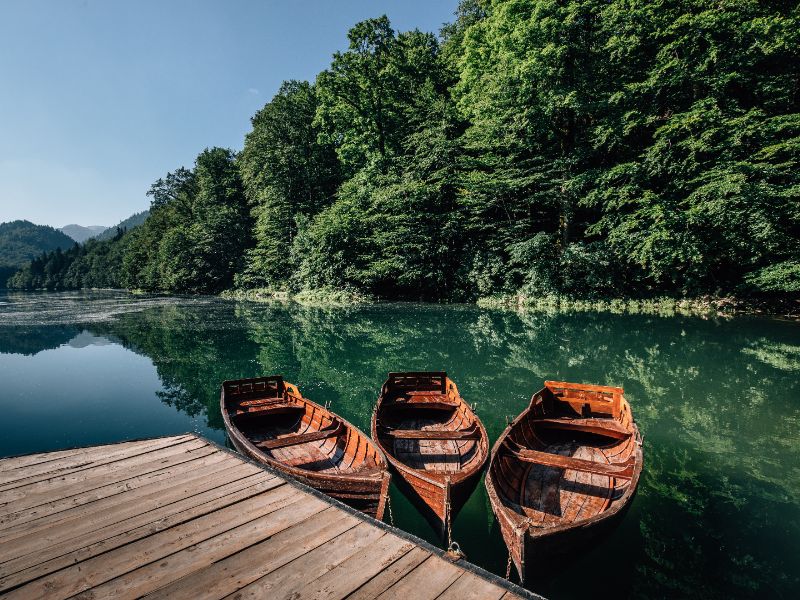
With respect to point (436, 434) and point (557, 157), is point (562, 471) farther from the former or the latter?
point (557, 157)

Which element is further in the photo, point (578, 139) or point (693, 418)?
point (578, 139)

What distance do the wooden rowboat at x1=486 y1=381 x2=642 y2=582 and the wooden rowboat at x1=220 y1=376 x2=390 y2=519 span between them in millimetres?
1489

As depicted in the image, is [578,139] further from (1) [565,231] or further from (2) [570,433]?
(2) [570,433]

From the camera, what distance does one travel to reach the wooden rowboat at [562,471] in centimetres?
367

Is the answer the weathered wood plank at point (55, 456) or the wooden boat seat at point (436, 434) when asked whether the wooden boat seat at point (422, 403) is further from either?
the weathered wood plank at point (55, 456)

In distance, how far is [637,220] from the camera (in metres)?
21.8

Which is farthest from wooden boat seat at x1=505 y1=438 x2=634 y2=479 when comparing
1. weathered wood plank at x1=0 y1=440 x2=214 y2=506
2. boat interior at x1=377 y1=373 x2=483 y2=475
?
weathered wood plank at x1=0 y1=440 x2=214 y2=506

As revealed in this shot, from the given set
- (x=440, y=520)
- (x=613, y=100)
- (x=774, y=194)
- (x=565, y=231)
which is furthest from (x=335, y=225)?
(x=440, y=520)

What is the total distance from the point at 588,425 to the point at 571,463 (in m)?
1.94

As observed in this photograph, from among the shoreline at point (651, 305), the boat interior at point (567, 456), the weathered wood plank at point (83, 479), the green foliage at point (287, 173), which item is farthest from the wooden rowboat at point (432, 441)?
the green foliage at point (287, 173)

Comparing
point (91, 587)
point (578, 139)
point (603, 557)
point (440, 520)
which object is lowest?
point (603, 557)

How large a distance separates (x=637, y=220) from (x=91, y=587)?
83.1ft

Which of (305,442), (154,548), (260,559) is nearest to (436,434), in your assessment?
(305,442)

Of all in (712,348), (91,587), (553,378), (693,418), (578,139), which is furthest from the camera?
(578,139)
